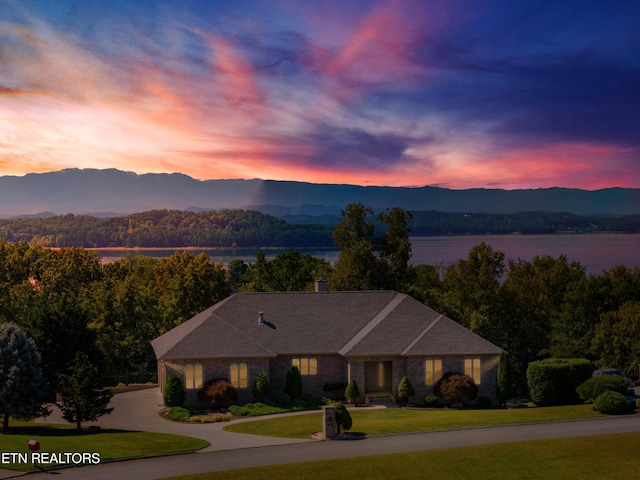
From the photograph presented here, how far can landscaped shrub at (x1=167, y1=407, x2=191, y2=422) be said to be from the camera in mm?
43944

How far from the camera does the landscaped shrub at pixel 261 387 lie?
157 feet

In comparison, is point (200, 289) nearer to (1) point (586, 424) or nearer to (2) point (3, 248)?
(2) point (3, 248)

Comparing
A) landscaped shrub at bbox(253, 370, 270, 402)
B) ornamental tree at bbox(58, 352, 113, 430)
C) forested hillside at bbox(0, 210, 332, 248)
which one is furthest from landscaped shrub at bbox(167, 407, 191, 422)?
forested hillside at bbox(0, 210, 332, 248)

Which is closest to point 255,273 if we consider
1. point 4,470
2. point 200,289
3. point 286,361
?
point 200,289

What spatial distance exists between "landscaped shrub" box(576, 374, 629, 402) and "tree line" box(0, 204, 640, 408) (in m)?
18.4

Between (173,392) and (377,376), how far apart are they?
14.9 m

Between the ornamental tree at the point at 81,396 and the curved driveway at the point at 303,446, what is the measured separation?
3547 millimetres

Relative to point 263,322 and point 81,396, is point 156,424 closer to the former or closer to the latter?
point 81,396

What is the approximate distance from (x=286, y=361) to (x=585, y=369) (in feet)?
66.9

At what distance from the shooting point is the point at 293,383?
49375mm

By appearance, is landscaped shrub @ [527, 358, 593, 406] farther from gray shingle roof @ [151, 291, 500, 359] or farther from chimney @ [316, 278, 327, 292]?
chimney @ [316, 278, 327, 292]

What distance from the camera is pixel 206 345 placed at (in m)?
48.2

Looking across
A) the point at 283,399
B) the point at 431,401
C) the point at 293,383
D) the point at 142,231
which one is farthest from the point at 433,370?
the point at 142,231

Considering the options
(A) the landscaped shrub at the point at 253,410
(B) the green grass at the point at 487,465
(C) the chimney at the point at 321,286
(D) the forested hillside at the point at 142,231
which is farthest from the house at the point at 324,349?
(D) the forested hillside at the point at 142,231
